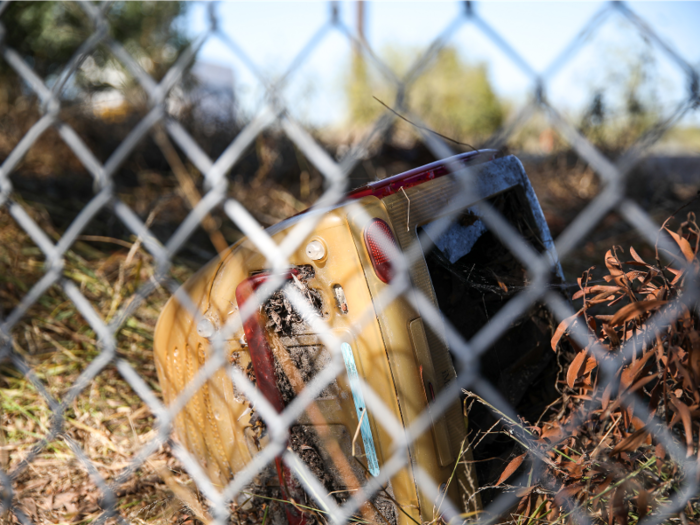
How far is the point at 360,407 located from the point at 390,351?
171mm

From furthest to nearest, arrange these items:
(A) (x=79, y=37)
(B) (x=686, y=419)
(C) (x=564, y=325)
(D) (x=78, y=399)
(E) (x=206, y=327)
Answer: (A) (x=79, y=37)
(D) (x=78, y=399)
(E) (x=206, y=327)
(C) (x=564, y=325)
(B) (x=686, y=419)

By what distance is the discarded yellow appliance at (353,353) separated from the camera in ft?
3.99

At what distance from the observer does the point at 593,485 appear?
115 centimetres

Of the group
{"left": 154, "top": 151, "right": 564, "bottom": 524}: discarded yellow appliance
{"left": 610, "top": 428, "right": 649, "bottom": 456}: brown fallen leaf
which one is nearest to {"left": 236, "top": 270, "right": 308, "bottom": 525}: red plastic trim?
{"left": 154, "top": 151, "right": 564, "bottom": 524}: discarded yellow appliance

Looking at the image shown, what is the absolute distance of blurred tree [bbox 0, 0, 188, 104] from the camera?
20.3 feet

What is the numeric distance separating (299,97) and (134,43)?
18.5 feet

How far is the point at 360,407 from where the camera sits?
1247 millimetres

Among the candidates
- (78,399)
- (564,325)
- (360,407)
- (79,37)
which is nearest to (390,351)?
(360,407)

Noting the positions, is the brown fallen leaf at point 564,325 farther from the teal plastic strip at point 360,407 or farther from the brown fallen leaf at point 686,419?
the teal plastic strip at point 360,407

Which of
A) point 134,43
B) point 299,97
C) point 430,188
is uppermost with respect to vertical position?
point 134,43

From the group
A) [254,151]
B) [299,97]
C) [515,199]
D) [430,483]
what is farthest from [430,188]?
Answer: [254,151]

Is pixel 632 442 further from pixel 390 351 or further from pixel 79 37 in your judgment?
pixel 79 37

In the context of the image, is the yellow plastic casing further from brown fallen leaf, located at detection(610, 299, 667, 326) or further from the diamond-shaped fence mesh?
brown fallen leaf, located at detection(610, 299, 667, 326)

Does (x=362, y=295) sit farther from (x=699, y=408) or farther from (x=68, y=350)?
(x=68, y=350)
